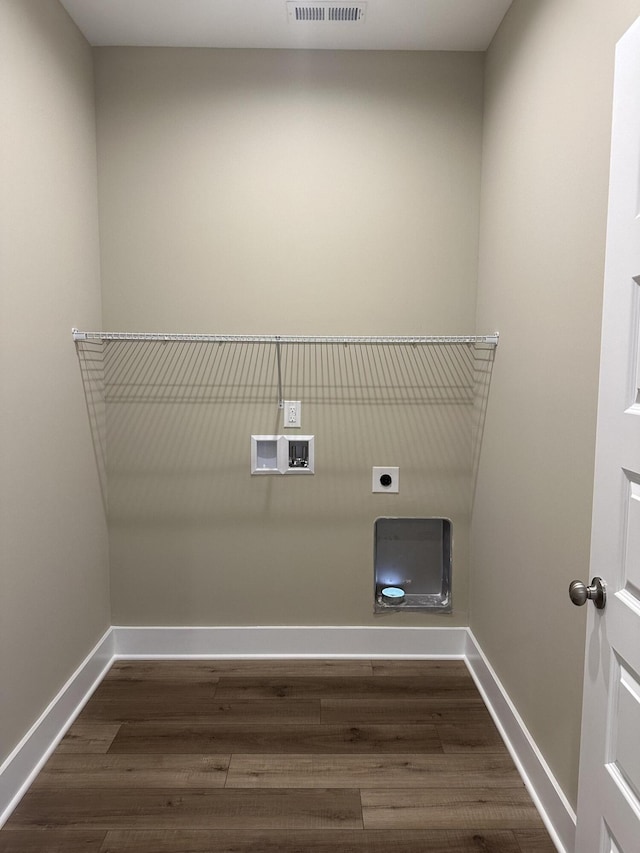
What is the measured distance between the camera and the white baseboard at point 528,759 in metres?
1.53

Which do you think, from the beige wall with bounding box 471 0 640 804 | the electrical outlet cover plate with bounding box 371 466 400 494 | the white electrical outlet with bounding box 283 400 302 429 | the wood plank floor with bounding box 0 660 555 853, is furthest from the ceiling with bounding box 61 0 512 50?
the wood plank floor with bounding box 0 660 555 853

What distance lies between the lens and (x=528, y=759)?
1.79m

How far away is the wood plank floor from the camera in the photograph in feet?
5.22

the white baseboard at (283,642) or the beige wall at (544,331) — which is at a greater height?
the beige wall at (544,331)

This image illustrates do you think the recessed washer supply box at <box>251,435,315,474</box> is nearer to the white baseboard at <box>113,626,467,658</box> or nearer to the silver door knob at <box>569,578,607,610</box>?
the white baseboard at <box>113,626,467,658</box>

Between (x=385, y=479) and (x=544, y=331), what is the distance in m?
1.01

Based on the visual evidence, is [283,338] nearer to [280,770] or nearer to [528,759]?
[280,770]

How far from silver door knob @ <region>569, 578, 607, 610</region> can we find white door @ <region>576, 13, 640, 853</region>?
14 millimetres

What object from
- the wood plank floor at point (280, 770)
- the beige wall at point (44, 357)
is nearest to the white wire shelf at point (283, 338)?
the beige wall at point (44, 357)

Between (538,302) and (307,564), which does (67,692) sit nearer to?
(307,564)

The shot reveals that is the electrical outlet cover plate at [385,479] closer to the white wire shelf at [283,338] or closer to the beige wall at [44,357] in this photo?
the white wire shelf at [283,338]

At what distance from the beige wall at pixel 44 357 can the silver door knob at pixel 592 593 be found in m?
1.47

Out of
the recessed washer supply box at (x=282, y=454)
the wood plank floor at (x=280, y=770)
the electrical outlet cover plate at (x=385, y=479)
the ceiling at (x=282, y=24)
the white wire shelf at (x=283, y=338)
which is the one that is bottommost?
the wood plank floor at (x=280, y=770)

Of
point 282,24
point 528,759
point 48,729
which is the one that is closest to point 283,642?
point 48,729
